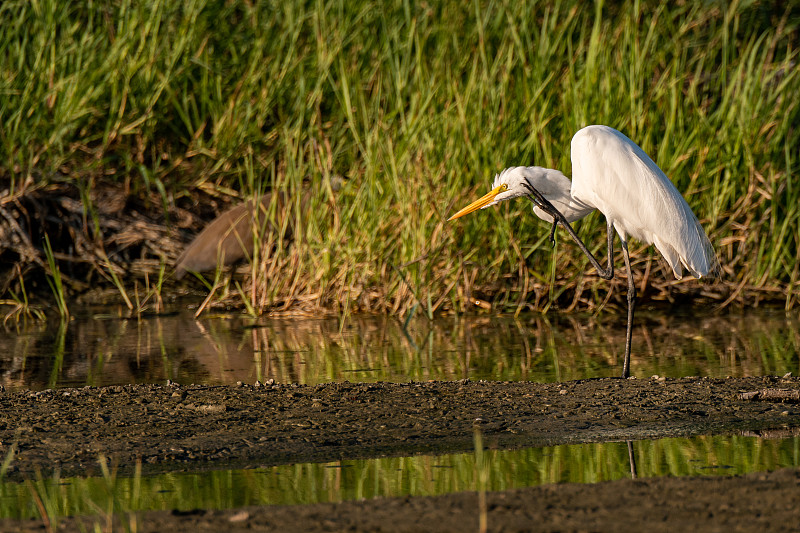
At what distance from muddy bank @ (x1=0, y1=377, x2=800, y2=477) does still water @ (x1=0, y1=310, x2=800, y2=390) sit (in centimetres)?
56

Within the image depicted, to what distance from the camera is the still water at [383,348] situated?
15.9 ft

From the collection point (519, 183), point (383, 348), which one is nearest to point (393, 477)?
point (519, 183)

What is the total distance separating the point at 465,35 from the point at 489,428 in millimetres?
4755

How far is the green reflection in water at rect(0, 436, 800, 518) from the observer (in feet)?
9.41

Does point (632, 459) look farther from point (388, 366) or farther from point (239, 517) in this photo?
point (388, 366)

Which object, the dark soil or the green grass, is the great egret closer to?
the dark soil

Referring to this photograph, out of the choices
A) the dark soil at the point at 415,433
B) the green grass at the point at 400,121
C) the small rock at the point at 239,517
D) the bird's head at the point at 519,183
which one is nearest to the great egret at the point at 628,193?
the bird's head at the point at 519,183

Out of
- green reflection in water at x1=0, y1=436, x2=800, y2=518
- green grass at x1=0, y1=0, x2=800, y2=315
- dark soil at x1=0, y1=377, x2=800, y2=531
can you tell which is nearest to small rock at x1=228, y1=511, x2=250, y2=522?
dark soil at x1=0, y1=377, x2=800, y2=531

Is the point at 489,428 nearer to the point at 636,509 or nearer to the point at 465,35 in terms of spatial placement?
the point at 636,509

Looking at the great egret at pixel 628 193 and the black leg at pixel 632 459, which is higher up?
the great egret at pixel 628 193

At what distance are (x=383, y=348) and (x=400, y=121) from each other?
80.6 inches

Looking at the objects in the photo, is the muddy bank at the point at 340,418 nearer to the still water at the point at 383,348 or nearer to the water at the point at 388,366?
the water at the point at 388,366

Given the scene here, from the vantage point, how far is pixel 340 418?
368 cm

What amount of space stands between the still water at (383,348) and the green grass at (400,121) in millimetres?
329
